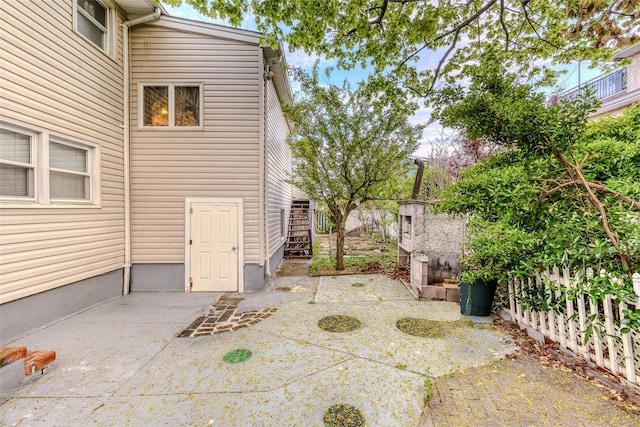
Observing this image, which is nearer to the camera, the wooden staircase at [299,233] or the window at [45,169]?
the window at [45,169]

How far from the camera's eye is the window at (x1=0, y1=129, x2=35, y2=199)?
148 inches

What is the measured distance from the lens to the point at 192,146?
6.15 m

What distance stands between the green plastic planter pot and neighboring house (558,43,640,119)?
23.0ft

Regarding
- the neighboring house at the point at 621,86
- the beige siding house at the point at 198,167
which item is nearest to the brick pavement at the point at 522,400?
the beige siding house at the point at 198,167

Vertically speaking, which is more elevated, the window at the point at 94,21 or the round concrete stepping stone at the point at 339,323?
the window at the point at 94,21

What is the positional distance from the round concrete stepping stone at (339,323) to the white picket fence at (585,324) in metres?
2.34

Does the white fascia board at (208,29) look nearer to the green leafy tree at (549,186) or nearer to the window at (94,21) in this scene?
the window at (94,21)

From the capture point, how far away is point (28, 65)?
4.00m

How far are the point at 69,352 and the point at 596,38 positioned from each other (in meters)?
9.18

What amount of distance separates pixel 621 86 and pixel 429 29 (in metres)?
10.4

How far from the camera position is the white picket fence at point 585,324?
102 inches

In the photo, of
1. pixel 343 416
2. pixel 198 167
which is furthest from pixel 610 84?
pixel 343 416

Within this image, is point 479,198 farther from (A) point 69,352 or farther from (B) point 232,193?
(A) point 69,352

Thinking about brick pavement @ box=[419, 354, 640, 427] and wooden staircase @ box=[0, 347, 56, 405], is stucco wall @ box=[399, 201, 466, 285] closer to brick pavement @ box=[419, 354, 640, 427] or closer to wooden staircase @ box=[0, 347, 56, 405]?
brick pavement @ box=[419, 354, 640, 427]
